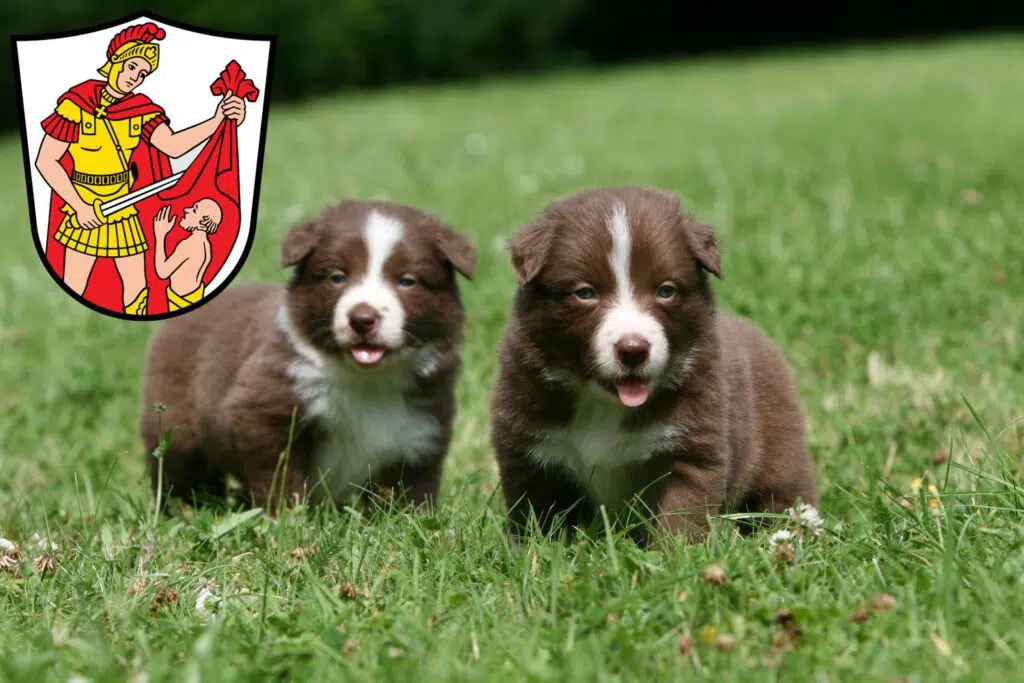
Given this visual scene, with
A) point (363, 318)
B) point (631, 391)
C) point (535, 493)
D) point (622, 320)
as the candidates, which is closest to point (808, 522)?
point (631, 391)

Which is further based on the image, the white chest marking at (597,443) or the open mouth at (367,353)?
the open mouth at (367,353)

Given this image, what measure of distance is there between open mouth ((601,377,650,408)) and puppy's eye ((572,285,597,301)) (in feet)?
0.83

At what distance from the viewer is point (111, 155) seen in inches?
172

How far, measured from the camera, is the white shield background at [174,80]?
431 cm

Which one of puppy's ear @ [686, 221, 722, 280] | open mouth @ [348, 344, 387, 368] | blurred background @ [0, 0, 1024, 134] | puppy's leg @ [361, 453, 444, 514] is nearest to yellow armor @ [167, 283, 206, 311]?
open mouth @ [348, 344, 387, 368]

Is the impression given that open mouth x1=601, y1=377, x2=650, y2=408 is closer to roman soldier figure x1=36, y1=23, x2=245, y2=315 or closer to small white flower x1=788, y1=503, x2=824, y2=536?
small white flower x1=788, y1=503, x2=824, y2=536

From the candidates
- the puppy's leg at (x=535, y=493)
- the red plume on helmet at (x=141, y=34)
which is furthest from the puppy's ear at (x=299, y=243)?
the puppy's leg at (x=535, y=493)

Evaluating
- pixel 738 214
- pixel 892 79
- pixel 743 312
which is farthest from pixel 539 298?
pixel 892 79

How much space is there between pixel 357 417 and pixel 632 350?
1672 millimetres

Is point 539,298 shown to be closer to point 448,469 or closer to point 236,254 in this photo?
point 236,254

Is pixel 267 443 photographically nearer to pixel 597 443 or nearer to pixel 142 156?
pixel 142 156

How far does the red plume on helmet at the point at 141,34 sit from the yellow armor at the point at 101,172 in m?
0.21

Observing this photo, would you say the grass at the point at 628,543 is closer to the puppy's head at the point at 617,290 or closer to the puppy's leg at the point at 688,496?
the puppy's leg at the point at 688,496

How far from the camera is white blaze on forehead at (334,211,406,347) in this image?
4.73 m
